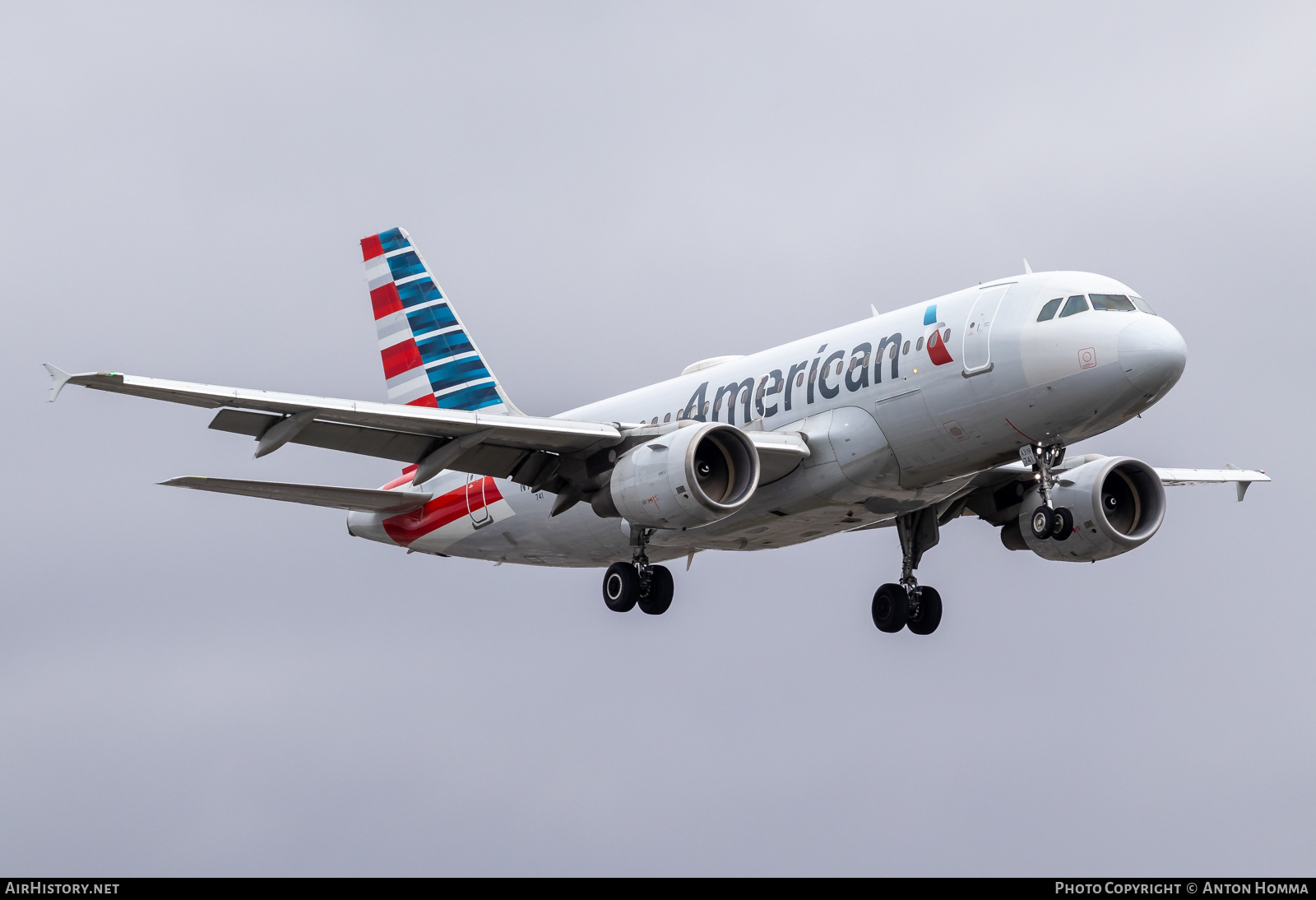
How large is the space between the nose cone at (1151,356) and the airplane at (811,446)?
33mm

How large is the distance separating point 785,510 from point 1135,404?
731 cm

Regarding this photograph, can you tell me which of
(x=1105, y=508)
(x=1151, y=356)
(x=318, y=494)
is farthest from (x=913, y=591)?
(x=318, y=494)

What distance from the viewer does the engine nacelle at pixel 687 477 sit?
99.2 feet

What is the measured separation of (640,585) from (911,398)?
7.24 m

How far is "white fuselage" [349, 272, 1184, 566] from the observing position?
2909 centimetres

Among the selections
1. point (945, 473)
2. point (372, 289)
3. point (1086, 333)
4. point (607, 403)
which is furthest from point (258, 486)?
point (1086, 333)

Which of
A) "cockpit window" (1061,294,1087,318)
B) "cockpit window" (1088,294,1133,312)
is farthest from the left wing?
"cockpit window" (1088,294,1133,312)

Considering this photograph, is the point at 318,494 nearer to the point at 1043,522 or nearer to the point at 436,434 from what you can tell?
the point at 436,434

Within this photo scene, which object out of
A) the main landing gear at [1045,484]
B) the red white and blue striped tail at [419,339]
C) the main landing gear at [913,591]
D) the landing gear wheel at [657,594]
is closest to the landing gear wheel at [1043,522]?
the main landing gear at [1045,484]

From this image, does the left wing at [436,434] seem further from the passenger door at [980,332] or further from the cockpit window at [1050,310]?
the cockpit window at [1050,310]

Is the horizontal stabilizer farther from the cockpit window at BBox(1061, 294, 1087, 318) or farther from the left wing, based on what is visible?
the cockpit window at BBox(1061, 294, 1087, 318)

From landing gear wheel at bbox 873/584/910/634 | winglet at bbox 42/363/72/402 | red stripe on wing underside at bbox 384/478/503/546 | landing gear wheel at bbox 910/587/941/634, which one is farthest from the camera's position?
red stripe on wing underside at bbox 384/478/503/546

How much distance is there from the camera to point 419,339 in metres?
42.4

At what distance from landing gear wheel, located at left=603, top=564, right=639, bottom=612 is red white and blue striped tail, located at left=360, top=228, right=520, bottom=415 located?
783cm
